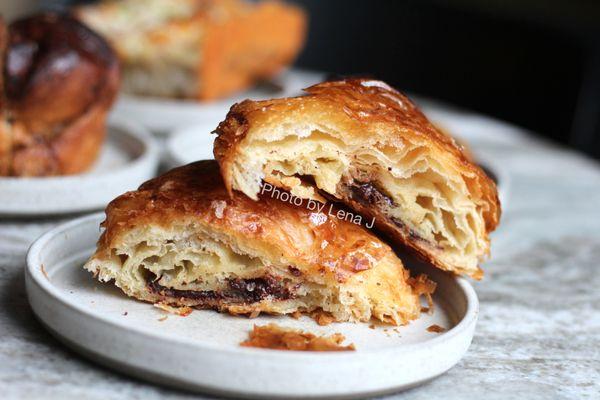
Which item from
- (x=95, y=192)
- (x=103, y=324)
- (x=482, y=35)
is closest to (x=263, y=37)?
(x=482, y=35)

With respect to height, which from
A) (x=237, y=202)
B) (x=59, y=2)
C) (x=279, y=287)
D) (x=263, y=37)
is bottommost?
(x=59, y=2)

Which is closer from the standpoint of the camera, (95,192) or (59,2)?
(95,192)

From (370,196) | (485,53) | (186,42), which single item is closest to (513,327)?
(370,196)

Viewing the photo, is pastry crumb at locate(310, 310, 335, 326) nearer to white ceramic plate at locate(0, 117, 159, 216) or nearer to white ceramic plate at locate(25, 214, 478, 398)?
white ceramic plate at locate(25, 214, 478, 398)

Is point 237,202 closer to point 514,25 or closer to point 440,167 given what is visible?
point 440,167

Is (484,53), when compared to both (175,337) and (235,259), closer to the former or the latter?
(235,259)

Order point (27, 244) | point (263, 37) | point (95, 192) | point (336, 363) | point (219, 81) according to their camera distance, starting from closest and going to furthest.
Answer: point (336, 363) → point (27, 244) → point (95, 192) → point (219, 81) → point (263, 37)

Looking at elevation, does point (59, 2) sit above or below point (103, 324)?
below

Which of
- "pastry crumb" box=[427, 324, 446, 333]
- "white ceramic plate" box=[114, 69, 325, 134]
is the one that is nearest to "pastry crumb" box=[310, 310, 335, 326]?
"pastry crumb" box=[427, 324, 446, 333]
